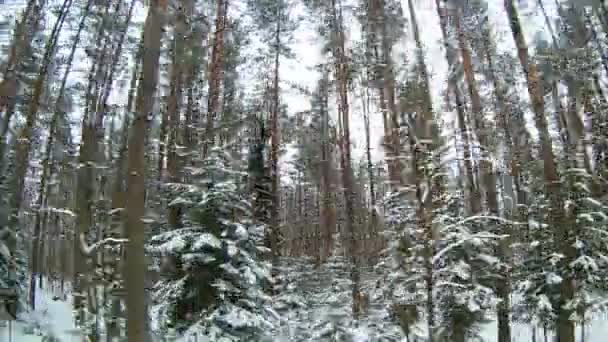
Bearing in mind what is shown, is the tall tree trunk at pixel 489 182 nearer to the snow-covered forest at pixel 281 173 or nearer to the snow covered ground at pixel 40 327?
the snow-covered forest at pixel 281 173

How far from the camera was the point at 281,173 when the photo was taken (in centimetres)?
1767

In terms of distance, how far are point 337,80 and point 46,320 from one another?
1047cm

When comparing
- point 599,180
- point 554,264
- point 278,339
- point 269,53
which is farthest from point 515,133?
point 278,339

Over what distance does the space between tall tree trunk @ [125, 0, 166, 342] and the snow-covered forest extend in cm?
2

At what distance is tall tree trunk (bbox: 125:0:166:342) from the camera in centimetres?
566

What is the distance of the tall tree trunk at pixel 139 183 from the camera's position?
5.66 metres

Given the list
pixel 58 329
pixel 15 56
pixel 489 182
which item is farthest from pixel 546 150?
pixel 15 56

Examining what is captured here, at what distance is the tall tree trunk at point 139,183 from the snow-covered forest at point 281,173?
0.08ft

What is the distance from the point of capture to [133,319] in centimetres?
563

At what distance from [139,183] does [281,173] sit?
11675 millimetres

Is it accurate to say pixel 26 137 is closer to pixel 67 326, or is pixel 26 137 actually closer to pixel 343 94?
pixel 67 326

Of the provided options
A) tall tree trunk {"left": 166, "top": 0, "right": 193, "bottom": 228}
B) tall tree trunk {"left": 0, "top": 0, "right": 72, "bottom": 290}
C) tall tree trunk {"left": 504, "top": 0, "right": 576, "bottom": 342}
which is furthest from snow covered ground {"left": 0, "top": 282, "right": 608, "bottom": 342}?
tall tree trunk {"left": 166, "top": 0, "right": 193, "bottom": 228}

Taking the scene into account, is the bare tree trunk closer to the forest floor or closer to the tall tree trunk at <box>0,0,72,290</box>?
the tall tree trunk at <box>0,0,72,290</box>

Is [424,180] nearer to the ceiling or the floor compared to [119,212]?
nearer to the ceiling
